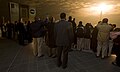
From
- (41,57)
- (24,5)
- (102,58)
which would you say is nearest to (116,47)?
(102,58)

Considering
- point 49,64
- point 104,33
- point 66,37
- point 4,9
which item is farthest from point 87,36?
point 4,9

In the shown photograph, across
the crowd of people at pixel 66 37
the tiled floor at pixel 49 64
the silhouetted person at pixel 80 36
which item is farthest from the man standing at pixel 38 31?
the silhouetted person at pixel 80 36

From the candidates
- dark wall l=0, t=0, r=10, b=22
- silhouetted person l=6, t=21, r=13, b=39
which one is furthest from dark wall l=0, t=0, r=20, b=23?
silhouetted person l=6, t=21, r=13, b=39

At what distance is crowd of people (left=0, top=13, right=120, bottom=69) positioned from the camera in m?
4.94

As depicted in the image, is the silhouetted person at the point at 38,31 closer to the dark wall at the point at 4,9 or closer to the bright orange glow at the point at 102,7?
the bright orange glow at the point at 102,7

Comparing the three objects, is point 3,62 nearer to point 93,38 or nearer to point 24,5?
point 93,38

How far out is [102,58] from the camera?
6.24m

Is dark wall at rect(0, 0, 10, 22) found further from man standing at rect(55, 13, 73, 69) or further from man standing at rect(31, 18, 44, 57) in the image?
man standing at rect(55, 13, 73, 69)

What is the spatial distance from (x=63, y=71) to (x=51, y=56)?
1.69 meters

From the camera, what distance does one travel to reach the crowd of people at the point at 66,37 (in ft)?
16.2

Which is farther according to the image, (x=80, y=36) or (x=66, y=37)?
(x=80, y=36)

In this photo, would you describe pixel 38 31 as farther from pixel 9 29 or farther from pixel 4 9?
pixel 4 9

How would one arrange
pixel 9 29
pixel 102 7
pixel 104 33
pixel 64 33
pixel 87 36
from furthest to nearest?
pixel 9 29
pixel 102 7
pixel 87 36
pixel 104 33
pixel 64 33

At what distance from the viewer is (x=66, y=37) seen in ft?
16.1
